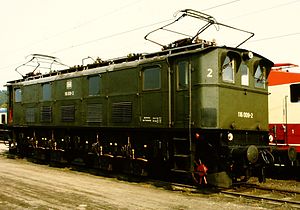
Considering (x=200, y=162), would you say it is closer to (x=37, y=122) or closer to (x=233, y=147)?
(x=233, y=147)

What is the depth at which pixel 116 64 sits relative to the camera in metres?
14.6

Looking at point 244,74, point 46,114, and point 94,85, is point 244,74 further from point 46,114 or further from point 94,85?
point 46,114

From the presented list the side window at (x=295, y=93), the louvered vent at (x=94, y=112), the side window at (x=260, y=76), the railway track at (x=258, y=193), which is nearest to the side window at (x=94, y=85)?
the louvered vent at (x=94, y=112)

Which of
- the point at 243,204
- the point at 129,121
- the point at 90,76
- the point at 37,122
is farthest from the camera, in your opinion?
the point at 37,122

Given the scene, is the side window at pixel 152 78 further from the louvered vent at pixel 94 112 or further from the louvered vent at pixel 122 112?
the louvered vent at pixel 94 112

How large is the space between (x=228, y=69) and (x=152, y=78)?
2500mm

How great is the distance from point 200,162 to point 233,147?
103 cm

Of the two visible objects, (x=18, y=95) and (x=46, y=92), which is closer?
(x=46, y=92)

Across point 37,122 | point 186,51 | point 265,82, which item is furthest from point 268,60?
point 37,122

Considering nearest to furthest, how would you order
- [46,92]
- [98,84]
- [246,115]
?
[246,115], [98,84], [46,92]

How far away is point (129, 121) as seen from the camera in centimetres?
1341

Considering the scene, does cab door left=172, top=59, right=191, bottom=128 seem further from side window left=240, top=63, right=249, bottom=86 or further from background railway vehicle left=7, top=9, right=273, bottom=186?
side window left=240, top=63, right=249, bottom=86

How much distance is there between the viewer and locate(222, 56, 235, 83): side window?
11.5 metres

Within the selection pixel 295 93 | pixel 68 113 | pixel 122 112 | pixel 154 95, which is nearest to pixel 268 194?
pixel 295 93
